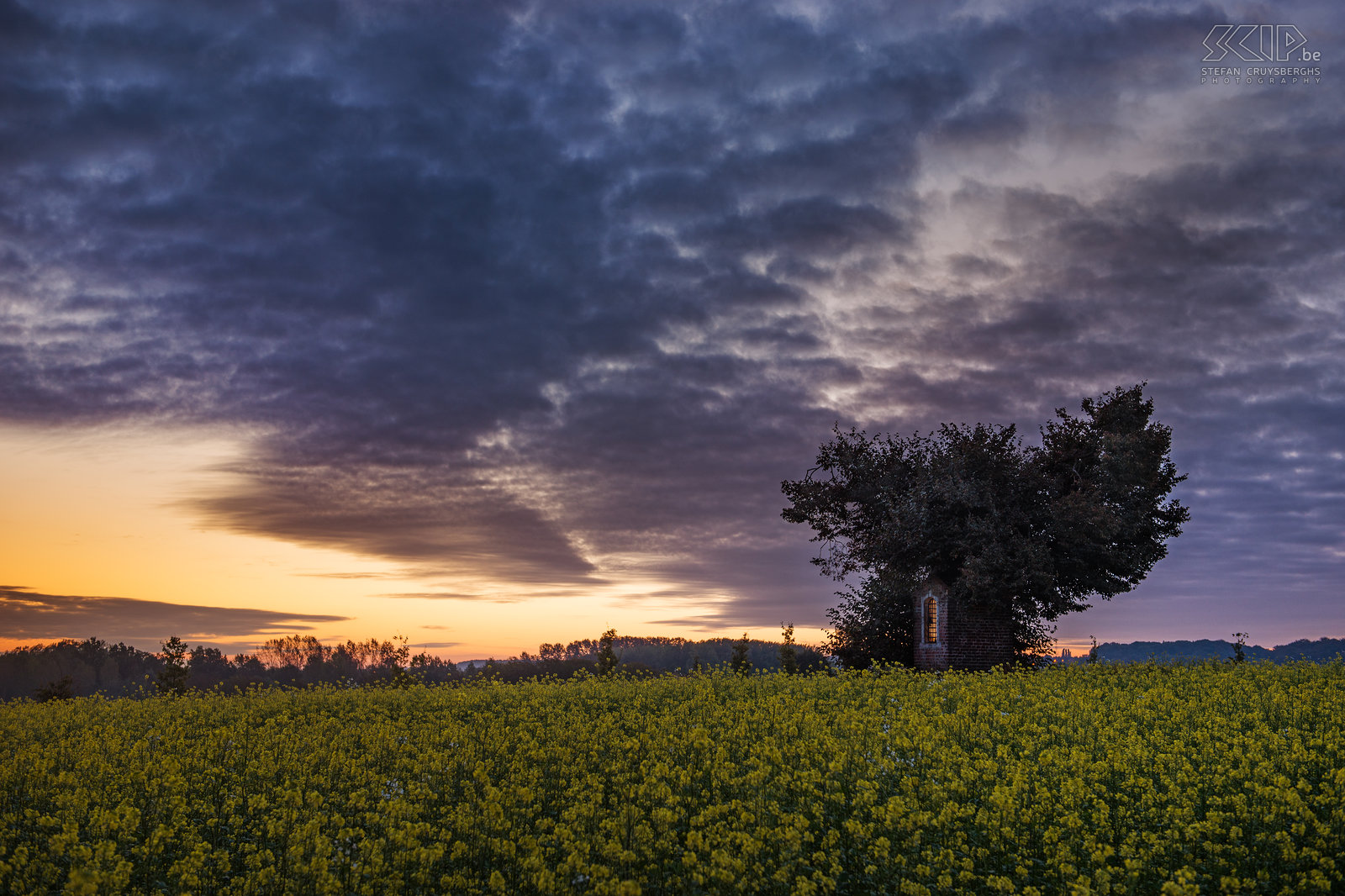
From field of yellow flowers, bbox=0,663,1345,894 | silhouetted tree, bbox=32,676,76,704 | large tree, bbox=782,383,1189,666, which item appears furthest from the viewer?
silhouetted tree, bbox=32,676,76,704

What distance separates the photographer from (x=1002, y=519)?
31938 millimetres

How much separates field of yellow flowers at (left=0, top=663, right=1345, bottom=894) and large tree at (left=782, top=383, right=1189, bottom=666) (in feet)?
41.3

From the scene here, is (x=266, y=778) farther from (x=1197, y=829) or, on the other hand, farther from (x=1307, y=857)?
(x=1307, y=857)

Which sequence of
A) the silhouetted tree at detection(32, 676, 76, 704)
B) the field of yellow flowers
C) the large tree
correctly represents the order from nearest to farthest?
the field of yellow flowers < the large tree < the silhouetted tree at detection(32, 676, 76, 704)

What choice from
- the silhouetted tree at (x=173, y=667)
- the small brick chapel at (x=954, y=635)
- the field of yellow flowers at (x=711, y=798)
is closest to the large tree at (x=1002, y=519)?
the small brick chapel at (x=954, y=635)

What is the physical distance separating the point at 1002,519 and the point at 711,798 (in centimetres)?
2456

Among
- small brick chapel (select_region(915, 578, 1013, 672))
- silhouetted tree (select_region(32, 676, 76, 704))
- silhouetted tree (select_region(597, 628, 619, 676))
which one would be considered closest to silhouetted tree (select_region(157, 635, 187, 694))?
silhouetted tree (select_region(32, 676, 76, 704))

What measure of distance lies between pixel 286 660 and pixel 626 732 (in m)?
107

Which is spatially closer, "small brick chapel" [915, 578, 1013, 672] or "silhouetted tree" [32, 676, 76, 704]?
"small brick chapel" [915, 578, 1013, 672]

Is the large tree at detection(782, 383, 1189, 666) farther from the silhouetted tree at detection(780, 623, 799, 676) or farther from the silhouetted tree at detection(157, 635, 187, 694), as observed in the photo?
the silhouetted tree at detection(157, 635, 187, 694)

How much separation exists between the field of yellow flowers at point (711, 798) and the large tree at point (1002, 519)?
12.6 m

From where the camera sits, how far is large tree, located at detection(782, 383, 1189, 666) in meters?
31.1

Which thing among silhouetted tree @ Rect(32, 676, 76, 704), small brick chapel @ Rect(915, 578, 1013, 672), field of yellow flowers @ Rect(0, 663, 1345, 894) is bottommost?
silhouetted tree @ Rect(32, 676, 76, 704)

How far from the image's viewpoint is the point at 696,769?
473 inches
